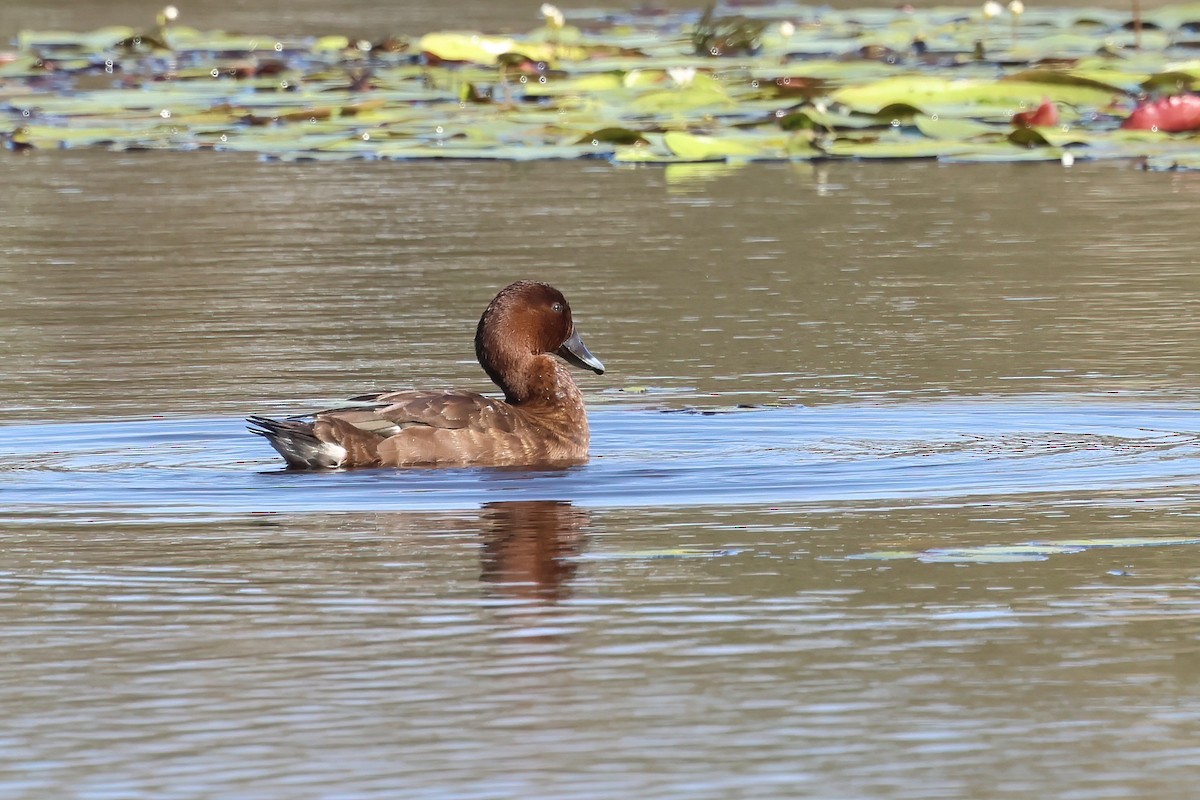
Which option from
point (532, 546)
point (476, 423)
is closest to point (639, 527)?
point (532, 546)

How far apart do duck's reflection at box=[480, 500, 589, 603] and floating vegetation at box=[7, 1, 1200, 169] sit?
10.3m

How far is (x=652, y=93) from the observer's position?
21.1 metres

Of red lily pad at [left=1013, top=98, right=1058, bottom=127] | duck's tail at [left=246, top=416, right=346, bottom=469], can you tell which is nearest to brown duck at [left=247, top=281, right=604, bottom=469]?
duck's tail at [left=246, top=416, right=346, bottom=469]

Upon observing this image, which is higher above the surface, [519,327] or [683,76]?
[683,76]

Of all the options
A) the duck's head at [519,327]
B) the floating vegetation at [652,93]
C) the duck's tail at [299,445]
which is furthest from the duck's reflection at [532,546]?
the floating vegetation at [652,93]

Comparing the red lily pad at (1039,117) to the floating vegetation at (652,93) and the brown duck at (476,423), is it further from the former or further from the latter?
the brown duck at (476,423)

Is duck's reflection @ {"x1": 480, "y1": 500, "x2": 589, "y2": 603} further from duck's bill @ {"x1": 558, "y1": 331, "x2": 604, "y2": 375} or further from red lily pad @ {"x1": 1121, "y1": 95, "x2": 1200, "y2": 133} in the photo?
red lily pad @ {"x1": 1121, "y1": 95, "x2": 1200, "y2": 133}

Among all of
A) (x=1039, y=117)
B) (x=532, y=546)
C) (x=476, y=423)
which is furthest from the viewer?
(x=1039, y=117)

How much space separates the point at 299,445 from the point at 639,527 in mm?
1656

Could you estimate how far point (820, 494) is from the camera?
7.74m

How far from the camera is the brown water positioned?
4.83m

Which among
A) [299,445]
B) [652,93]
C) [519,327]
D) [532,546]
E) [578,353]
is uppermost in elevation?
[652,93]

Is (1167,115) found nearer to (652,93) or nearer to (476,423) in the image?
(652,93)

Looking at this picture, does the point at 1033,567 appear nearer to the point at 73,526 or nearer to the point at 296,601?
the point at 296,601
